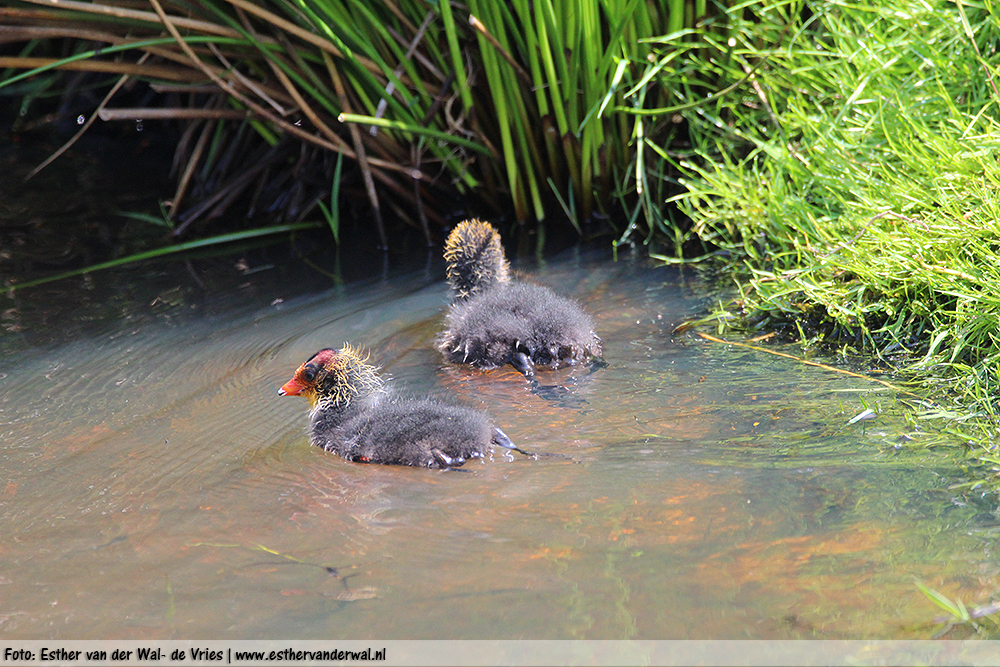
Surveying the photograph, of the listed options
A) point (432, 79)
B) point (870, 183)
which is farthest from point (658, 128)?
point (870, 183)

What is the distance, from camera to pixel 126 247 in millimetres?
5711

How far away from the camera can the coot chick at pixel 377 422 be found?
9.73 ft

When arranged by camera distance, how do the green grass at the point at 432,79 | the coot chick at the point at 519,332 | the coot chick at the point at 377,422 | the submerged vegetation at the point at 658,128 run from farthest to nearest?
the green grass at the point at 432,79, the coot chick at the point at 519,332, the submerged vegetation at the point at 658,128, the coot chick at the point at 377,422

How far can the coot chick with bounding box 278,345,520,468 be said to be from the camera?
9.73 ft

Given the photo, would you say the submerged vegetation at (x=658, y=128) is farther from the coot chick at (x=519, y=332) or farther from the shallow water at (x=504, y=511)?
the coot chick at (x=519, y=332)

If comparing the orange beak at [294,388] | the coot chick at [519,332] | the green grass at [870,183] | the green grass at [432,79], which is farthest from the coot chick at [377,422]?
the green grass at [432,79]

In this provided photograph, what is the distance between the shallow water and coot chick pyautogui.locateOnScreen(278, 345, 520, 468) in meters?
0.07

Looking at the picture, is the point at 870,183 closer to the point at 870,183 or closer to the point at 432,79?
the point at 870,183

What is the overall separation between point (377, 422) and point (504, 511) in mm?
723

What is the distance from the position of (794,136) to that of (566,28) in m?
1.33

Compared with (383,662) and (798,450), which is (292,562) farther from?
(798,450)

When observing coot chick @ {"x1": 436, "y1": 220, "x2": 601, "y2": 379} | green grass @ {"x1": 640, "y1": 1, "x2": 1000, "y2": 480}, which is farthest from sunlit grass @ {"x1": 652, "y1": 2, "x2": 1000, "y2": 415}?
coot chick @ {"x1": 436, "y1": 220, "x2": 601, "y2": 379}

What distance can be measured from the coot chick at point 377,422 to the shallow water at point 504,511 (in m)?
0.07

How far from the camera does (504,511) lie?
2576 millimetres
